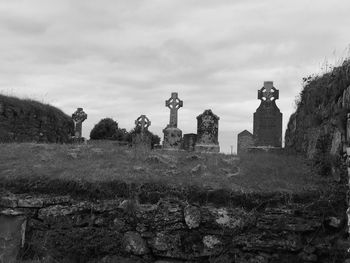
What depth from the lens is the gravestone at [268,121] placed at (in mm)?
11961

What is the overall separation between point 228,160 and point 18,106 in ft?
29.7

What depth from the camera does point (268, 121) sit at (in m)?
12.1

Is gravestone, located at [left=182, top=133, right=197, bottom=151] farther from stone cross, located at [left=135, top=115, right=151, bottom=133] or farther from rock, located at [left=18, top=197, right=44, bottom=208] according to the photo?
rock, located at [left=18, top=197, right=44, bottom=208]

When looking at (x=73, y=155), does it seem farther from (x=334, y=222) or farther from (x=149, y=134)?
(x=149, y=134)

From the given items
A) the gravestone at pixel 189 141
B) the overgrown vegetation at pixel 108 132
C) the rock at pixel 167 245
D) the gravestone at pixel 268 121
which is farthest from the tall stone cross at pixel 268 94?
the overgrown vegetation at pixel 108 132

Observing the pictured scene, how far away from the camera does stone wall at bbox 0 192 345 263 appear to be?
690 cm

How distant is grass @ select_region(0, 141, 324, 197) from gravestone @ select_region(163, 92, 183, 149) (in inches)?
200

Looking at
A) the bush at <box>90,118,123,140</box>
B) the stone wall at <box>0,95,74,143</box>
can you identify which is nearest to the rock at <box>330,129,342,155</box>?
the stone wall at <box>0,95,74,143</box>

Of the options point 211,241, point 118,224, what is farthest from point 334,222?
point 118,224

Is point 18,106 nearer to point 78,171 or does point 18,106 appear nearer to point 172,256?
point 78,171

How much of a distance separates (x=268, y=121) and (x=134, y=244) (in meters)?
6.31

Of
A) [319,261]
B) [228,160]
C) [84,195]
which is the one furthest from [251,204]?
[84,195]

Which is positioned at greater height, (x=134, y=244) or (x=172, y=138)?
(x=172, y=138)

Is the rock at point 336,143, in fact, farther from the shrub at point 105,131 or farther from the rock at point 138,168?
the shrub at point 105,131
